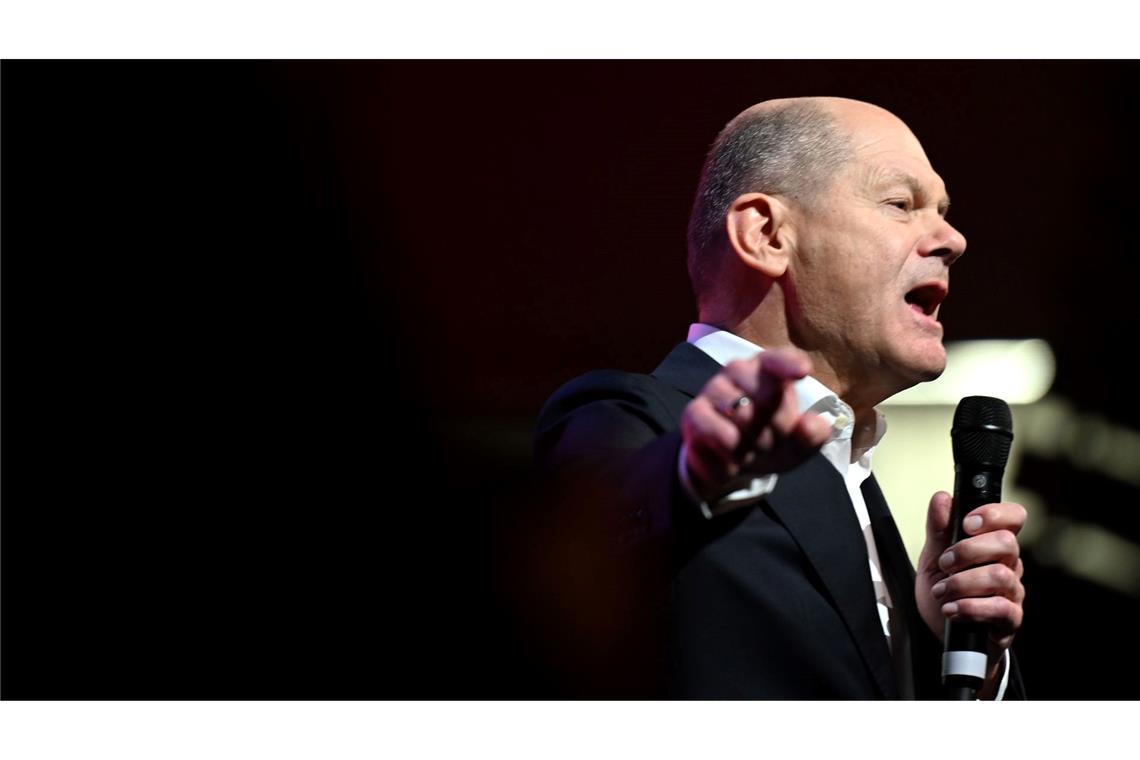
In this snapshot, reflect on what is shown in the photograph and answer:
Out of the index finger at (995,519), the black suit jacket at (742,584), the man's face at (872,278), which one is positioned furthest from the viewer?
the man's face at (872,278)

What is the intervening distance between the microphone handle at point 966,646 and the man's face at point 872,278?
0.25m

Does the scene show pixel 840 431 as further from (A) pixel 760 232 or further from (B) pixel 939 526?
(A) pixel 760 232

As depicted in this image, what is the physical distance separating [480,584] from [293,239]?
889mm

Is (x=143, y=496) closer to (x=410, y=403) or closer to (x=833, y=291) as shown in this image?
(x=410, y=403)

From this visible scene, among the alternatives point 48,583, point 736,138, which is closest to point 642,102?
point 736,138

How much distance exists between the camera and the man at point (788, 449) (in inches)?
45.8

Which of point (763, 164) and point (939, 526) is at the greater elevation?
point (763, 164)

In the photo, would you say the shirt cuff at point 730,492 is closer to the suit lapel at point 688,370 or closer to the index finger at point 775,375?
the index finger at point 775,375

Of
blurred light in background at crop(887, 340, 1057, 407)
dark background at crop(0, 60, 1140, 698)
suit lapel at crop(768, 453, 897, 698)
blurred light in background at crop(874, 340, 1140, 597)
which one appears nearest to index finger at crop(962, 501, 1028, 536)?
suit lapel at crop(768, 453, 897, 698)

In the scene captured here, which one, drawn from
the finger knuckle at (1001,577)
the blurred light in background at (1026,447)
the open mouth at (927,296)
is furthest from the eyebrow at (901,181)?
the blurred light in background at (1026,447)

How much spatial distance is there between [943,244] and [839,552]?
527mm

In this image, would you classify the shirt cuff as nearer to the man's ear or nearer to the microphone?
the microphone

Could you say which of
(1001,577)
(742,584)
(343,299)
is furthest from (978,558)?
(343,299)

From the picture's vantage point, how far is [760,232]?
5.83 feet
